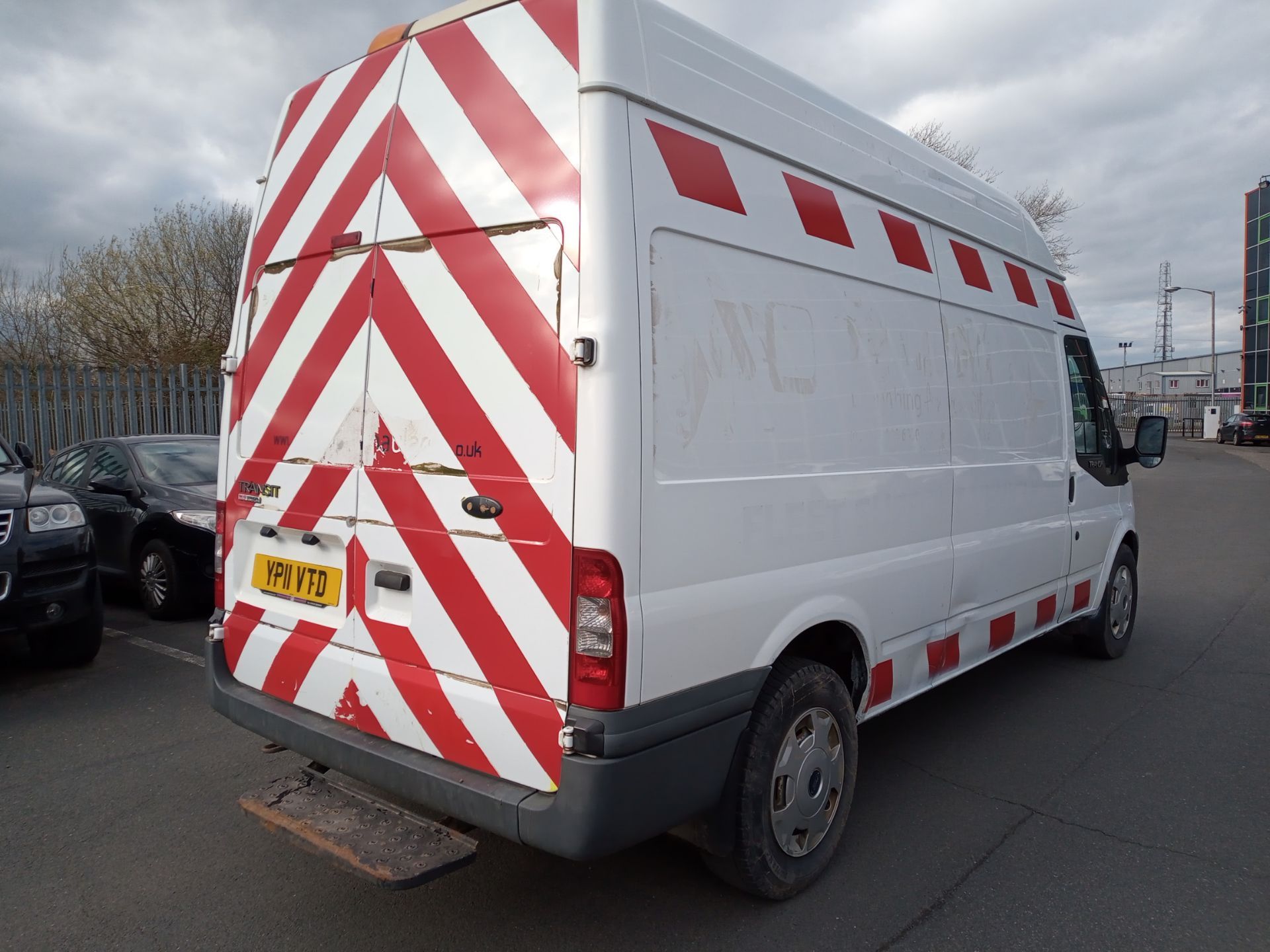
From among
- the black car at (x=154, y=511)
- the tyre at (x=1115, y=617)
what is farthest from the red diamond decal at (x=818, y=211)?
the black car at (x=154, y=511)

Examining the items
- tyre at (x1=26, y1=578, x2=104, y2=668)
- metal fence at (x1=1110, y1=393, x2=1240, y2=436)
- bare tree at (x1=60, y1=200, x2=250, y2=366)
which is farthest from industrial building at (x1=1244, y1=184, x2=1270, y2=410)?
tyre at (x1=26, y1=578, x2=104, y2=668)

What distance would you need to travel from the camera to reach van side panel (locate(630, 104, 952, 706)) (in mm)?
2541

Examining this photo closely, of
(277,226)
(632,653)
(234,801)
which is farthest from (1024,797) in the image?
(277,226)

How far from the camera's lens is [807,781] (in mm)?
3070

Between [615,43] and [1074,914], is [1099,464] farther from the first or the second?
[615,43]

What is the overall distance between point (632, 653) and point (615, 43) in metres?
1.68

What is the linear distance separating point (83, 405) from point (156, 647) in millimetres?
8289

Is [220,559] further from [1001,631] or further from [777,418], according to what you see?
[1001,631]

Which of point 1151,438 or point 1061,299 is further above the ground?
point 1061,299

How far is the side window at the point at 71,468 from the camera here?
25.9ft

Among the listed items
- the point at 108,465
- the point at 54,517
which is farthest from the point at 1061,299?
the point at 108,465

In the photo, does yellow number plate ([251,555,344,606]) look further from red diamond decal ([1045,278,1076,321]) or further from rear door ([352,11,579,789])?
red diamond decal ([1045,278,1076,321])

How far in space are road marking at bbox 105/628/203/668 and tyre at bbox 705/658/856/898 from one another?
4275mm

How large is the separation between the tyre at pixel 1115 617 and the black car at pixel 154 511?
612cm
